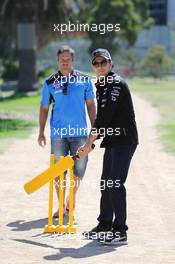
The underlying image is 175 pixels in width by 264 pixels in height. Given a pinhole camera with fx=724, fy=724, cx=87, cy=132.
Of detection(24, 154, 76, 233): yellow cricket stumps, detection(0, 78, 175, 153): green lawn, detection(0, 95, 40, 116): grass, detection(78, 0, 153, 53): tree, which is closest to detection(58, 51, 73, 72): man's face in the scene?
detection(24, 154, 76, 233): yellow cricket stumps

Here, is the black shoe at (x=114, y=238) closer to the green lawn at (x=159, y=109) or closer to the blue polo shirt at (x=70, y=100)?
the blue polo shirt at (x=70, y=100)

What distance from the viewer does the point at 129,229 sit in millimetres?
7852

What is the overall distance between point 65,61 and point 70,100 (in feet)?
1.45

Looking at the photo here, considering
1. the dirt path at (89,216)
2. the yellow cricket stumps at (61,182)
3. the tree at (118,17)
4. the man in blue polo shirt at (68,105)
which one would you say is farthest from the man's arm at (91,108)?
the tree at (118,17)

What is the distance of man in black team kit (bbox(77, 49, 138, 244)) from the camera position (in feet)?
23.1

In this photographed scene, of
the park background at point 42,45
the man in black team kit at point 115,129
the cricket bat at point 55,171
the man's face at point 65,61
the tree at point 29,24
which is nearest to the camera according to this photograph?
the man in black team kit at point 115,129

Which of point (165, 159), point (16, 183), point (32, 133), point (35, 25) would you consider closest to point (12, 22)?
point (35, 25)

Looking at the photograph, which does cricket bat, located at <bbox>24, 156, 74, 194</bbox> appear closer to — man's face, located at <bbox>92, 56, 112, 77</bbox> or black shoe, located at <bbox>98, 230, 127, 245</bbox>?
black shoe, located at <bbox>98, 230, 127, 245</bbox>

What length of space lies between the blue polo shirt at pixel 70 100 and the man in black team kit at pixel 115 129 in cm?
87

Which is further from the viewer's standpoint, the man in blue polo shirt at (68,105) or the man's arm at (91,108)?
the man's arm at (91,108)

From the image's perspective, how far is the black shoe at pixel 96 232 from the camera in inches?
291

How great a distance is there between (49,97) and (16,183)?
310cm

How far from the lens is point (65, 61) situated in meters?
7.96

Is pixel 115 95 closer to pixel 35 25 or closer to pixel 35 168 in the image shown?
pixel 35 168
